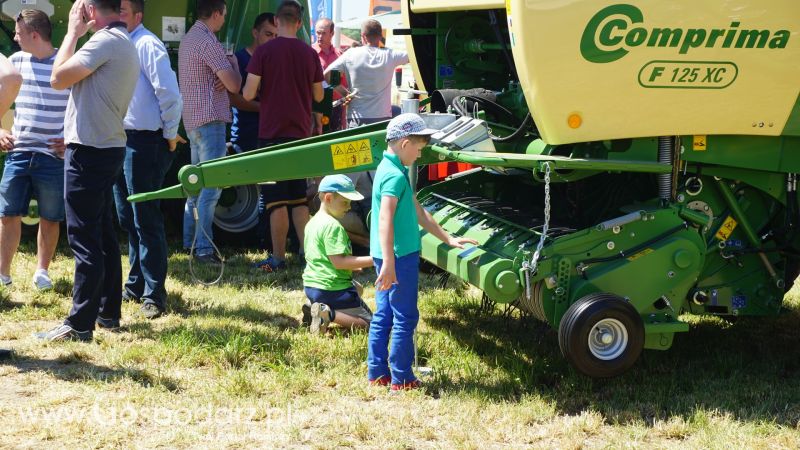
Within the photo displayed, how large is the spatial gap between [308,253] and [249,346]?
0.80 meters

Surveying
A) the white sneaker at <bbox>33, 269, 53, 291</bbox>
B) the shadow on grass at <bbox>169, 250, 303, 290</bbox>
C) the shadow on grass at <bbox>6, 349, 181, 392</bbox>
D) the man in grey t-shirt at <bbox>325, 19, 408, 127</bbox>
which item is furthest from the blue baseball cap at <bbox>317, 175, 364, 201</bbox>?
the man in grey t-shirt at <bbox>325, 19, 408, 127</bbox>

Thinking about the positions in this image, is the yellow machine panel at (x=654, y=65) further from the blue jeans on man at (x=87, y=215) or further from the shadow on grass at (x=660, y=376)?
the blue jeans on man at (x=87, y=215)

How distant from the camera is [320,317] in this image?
234 inches

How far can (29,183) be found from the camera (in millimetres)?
6789

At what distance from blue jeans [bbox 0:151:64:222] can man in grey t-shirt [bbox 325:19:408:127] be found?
9.62ft

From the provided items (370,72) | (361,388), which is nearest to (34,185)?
(361,388)

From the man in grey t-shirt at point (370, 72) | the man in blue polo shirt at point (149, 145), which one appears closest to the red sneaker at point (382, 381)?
the man in blue polo shirt at point (149, 145)

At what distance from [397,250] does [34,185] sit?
3.08 m

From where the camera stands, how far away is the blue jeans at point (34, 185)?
6688 mm

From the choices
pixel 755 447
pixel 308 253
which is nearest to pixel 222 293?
pixel 308 253

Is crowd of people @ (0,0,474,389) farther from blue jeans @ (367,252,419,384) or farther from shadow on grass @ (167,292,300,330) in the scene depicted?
shadow on grass @ (167,292,300,330)

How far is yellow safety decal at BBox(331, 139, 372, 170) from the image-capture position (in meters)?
5.12

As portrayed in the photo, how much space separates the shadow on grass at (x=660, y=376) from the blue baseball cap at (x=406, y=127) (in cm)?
124

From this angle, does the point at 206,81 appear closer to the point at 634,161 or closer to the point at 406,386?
the point at 406,386
